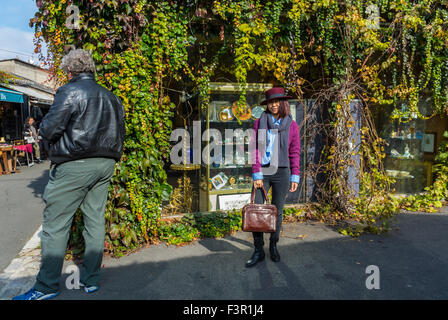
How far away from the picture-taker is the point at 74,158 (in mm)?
2738

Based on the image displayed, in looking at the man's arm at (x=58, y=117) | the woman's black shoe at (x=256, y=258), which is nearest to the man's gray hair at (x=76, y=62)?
the man's arm at (x=58, y=117)

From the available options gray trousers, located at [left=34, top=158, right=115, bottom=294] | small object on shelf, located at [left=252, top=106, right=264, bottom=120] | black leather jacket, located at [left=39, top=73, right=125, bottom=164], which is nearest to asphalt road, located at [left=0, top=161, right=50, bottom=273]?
gray trousers, located at [left=34, top=158, right=115, bottom=294]

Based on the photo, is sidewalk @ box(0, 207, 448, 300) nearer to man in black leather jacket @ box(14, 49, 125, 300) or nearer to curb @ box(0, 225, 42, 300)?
curb @ box(0, 225, 42, 300)

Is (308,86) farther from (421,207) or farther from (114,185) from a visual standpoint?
(114,185)

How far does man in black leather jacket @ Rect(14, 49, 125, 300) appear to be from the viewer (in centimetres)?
269

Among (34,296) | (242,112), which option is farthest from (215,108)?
(34,296)

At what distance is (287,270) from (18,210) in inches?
207

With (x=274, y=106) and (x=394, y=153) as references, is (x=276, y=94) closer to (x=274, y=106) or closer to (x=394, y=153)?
(x=274, y=106)

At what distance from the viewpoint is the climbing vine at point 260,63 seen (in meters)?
3.71

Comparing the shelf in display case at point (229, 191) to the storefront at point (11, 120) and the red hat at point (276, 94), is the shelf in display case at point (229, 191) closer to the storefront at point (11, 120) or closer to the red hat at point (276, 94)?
the red hat at point (276, 94)

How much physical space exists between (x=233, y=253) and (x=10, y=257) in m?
2.71

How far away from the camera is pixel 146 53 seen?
3.89 meters

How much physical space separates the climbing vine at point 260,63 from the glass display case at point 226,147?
1.51 feet

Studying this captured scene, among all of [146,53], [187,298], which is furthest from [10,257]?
[146,53]
